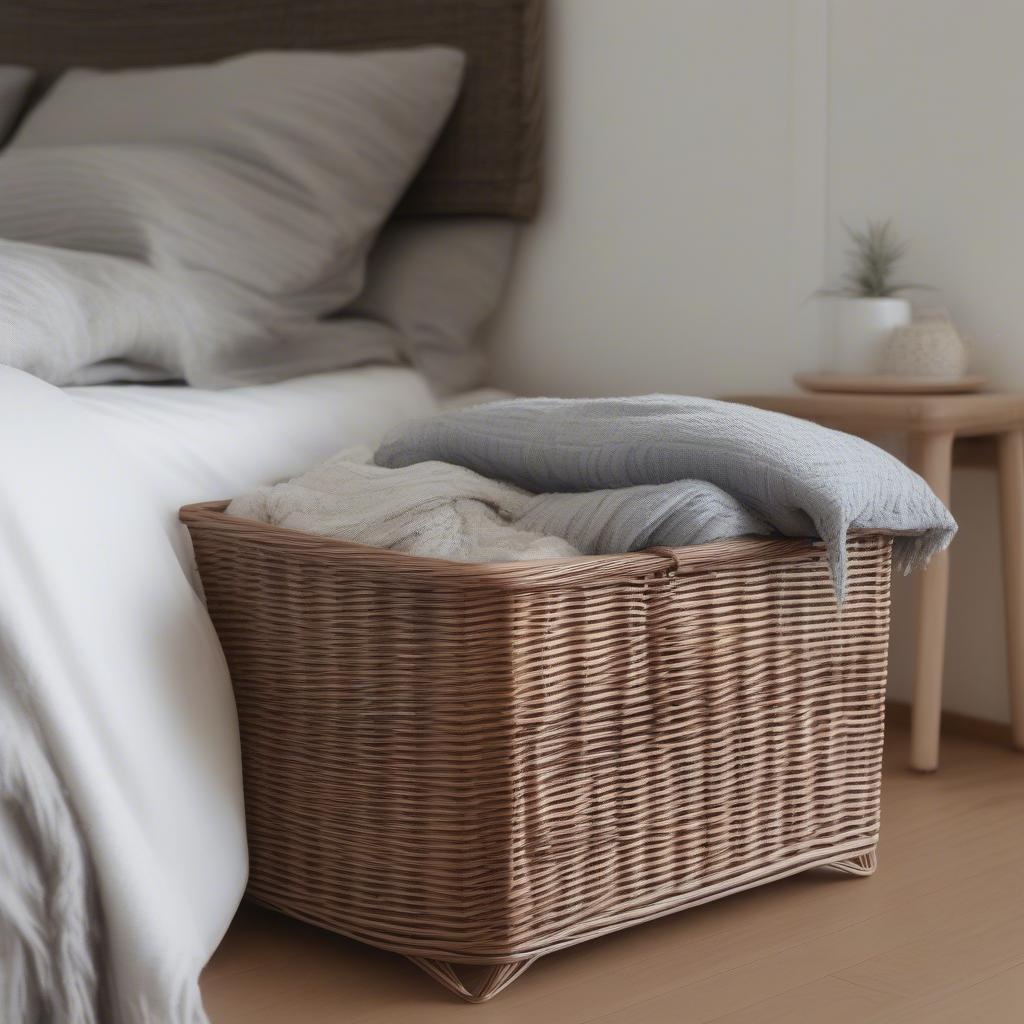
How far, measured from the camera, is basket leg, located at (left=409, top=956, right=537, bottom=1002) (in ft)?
3.74

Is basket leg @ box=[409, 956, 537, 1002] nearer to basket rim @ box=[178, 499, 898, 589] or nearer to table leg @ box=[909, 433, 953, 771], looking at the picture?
basket rim @ box=[178, 499, 898, 589]

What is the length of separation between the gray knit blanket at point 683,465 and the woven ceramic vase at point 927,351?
40 centimetres

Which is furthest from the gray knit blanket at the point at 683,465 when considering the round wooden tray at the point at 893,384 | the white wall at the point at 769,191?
the white wall at the point at 769,191

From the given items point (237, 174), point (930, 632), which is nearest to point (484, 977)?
point (930, 632)

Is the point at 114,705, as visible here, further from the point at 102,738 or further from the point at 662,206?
the point at 662,206

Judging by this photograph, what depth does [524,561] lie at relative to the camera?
3.60 ft

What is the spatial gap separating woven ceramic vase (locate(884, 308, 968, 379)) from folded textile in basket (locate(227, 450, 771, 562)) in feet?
1.89

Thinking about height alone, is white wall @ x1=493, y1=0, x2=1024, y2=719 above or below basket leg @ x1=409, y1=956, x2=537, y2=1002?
above

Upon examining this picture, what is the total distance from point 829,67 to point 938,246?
276 mm

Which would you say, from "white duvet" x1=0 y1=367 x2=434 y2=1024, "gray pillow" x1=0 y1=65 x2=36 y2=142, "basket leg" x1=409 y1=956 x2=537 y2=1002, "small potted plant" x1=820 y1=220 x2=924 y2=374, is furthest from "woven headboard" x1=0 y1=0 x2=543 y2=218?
"basket leg" x1=409 y1=956 x2=537 y2=1002

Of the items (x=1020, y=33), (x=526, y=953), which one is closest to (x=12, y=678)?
(x=526, y=953)

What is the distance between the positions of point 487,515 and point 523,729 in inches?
9.1

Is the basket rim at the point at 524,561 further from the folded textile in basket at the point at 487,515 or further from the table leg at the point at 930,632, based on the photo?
the table leg at the point at 930,632

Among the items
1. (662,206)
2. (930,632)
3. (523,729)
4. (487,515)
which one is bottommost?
(930,632)
